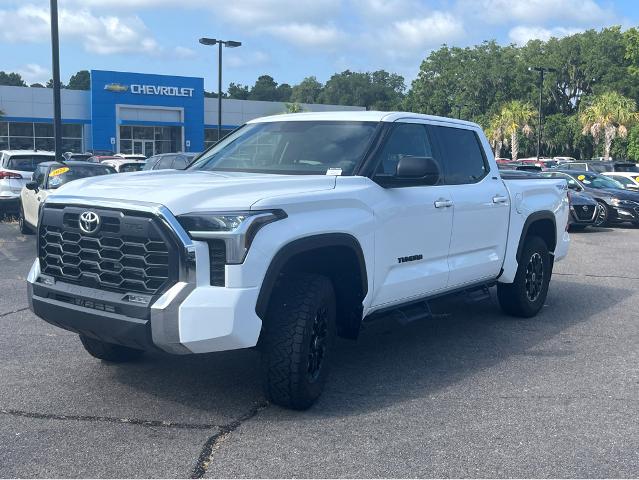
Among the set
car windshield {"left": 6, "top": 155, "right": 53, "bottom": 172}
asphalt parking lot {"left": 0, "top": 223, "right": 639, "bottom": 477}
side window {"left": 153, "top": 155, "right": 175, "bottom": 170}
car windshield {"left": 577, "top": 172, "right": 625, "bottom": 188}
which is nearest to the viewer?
asphalt parking lot {"left": 0, "top": 223, "right": 639, "bottom": 477}

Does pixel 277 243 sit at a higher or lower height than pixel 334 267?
higher

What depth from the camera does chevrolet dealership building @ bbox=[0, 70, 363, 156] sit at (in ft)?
161

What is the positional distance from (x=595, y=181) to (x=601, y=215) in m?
2.67

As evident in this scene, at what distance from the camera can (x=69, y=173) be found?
41.7 feet

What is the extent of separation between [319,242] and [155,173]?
5.07ft

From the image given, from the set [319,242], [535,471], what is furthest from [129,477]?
[535,471]

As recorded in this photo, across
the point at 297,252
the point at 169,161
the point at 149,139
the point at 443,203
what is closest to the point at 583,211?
the point at 169,161

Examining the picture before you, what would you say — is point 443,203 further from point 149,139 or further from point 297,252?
point 149,139

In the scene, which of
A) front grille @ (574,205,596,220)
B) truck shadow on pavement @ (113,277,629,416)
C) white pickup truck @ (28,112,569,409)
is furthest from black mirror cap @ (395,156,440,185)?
front grille @ (574,205,596,220)

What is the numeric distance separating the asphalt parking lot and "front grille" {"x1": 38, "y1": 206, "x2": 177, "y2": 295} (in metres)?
0.86

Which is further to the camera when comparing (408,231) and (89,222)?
(408,231)

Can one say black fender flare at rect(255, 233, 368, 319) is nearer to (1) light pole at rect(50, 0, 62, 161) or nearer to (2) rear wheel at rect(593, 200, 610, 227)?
(1) light pole at rect(50, 0, 62, 161)

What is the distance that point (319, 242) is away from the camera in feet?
15.0

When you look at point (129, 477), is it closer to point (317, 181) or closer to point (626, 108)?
point (317, 181)
